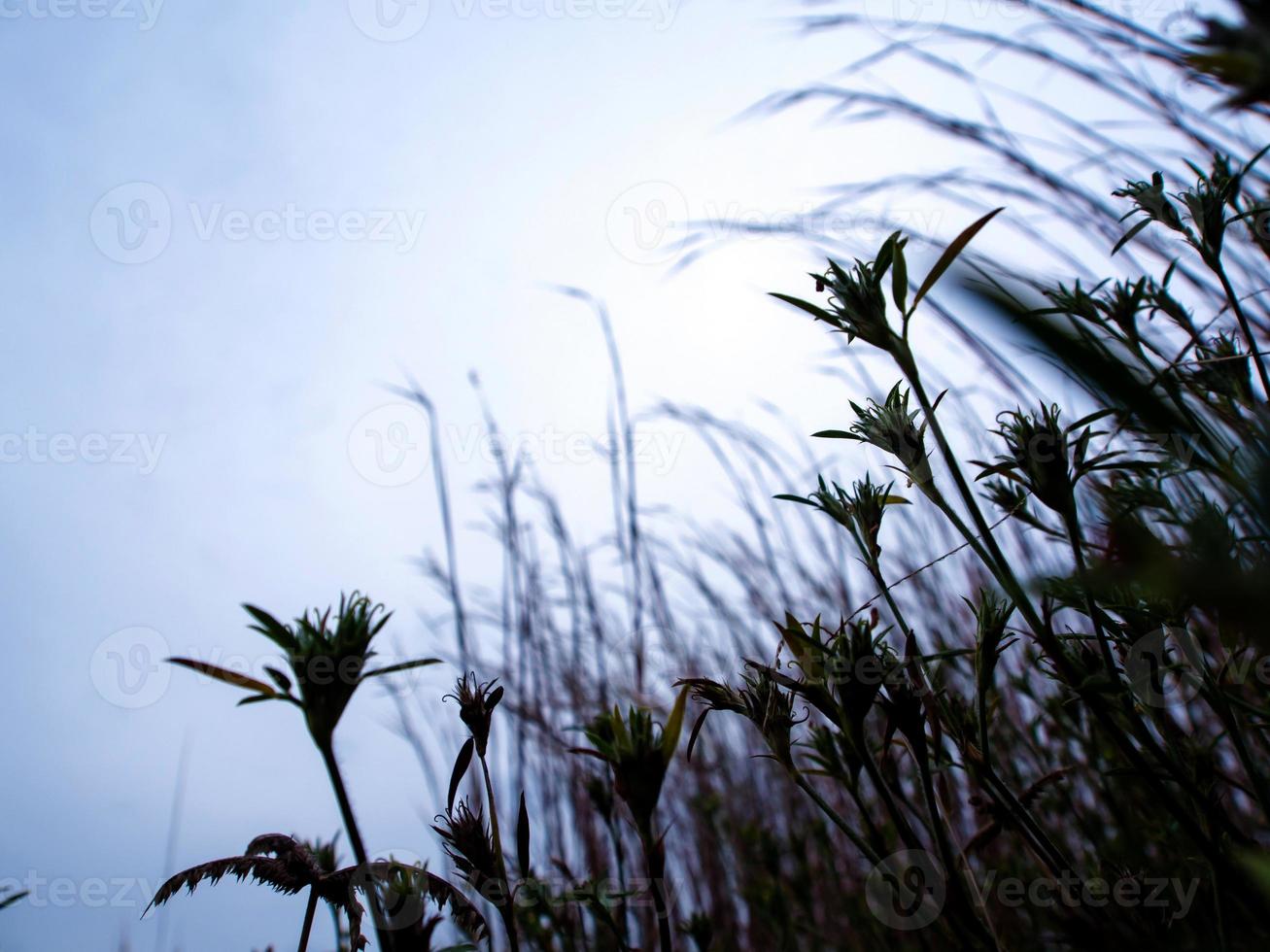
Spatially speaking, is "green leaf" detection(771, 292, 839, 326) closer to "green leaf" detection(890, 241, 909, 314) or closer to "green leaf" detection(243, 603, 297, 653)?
"green leaf" detection(890, 241, 909, 314)

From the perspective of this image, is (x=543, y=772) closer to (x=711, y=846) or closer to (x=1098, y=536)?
(x=711, y=846)

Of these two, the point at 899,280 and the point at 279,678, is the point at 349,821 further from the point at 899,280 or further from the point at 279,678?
the point at 899,280

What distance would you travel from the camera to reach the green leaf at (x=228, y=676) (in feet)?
1.78

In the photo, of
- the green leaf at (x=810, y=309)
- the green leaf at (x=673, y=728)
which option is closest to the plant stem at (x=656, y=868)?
the green leaf at (x=673, y=728)

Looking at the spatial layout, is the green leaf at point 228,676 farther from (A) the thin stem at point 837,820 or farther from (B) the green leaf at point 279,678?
(A) the thin stem at point 837,820

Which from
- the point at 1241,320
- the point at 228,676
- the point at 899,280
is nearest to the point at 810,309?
the point at 899,280

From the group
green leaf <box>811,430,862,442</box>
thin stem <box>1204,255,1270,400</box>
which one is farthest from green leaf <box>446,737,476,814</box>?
thin stem <box>1204,255,1270,400</box>

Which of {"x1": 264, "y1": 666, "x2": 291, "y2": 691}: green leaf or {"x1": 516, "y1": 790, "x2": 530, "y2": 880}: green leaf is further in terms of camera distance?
{"x1": 516, "y1": 790, "x2": 530, "y2": 880}: green leaf

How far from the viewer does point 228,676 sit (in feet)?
1.83

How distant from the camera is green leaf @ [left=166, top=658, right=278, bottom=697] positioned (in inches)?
21.3

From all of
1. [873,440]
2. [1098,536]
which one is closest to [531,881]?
[873,440]

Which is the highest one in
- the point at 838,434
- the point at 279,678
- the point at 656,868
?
the point at 838,434

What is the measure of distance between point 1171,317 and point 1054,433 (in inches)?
14.0

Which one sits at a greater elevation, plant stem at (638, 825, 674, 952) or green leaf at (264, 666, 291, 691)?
green leaf at (264, 666, 291, 691)
